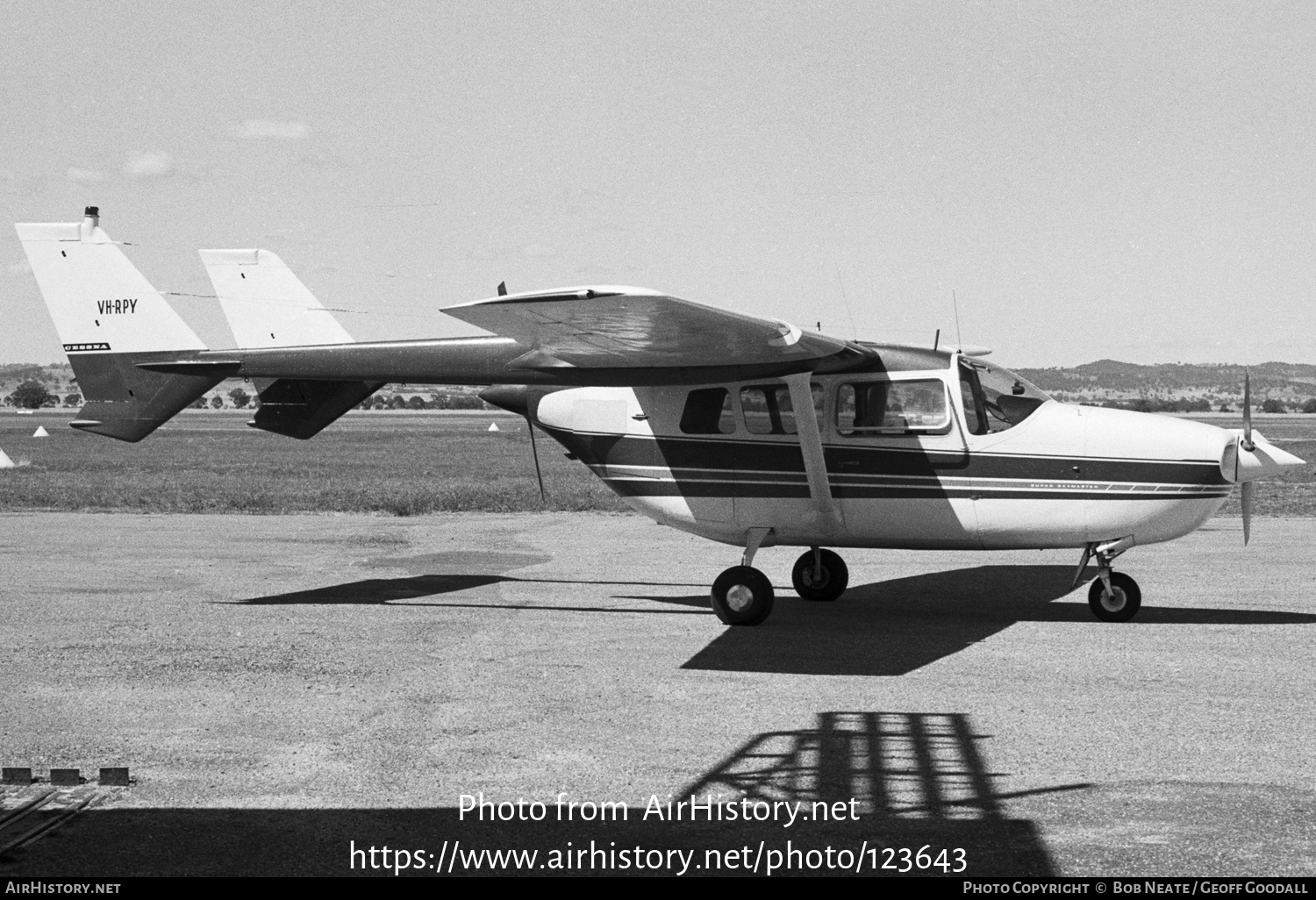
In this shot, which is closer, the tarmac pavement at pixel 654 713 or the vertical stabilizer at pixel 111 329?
the tarmac pavement at pixel 654 713

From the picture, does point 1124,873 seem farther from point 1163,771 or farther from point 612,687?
point 612,687

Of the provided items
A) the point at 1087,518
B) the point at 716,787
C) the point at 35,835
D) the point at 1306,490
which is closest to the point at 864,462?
the point at 1087,518

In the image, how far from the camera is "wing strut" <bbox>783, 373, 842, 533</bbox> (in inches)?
449

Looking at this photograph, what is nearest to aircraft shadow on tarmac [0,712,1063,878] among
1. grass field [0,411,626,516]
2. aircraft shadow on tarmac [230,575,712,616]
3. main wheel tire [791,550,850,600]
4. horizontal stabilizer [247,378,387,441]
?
aircraft shadow on tarmac [230,575,712,616]

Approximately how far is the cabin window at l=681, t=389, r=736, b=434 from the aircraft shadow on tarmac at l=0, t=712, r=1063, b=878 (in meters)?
5.53

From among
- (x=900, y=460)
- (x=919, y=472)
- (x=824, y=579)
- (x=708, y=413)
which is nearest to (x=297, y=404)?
(x=708, y=413)

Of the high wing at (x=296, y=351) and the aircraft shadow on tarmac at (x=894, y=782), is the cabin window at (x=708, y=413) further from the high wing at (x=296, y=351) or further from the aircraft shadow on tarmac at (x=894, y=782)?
the aircraft shadow on tarmac at (x=894, y=782)

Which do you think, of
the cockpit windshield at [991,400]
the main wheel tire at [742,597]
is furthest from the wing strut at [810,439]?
the cockpit windshield at [991,400]

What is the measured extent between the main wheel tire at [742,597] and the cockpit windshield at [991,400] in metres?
2.35

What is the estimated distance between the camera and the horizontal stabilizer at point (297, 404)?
13.7 metres

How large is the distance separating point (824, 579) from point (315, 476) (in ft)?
76.2

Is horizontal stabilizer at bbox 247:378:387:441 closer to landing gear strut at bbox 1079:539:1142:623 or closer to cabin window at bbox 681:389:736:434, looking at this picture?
cabin window at bbox 681:389:736:434

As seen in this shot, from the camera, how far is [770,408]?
11938 mm

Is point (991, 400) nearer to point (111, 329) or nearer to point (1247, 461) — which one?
point (1247, 461)
